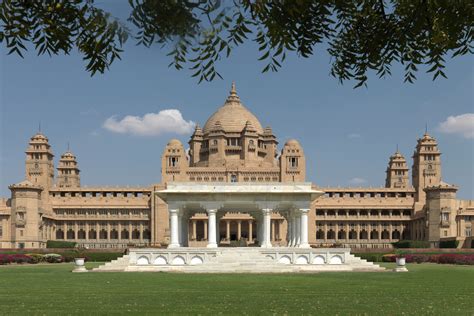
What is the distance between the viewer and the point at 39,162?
109 meters

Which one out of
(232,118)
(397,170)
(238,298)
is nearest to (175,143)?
(232,118)

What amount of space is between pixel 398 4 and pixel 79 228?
10434cm

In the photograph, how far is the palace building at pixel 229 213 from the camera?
3784 inches

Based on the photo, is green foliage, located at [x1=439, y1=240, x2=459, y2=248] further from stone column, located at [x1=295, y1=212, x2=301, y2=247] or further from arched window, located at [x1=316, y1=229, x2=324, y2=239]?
stone column, located at [x1=295, y1=212, x2=301, y2=247]

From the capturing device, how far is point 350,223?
109562mm

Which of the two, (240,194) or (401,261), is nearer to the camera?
(401,261)

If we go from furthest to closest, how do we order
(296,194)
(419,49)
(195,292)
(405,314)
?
(296,194) < (195,292) < (405,314) < (419,49)

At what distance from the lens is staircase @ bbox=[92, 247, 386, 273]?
135 feet

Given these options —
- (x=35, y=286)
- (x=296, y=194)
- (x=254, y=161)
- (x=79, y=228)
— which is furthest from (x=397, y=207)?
(x=35, y=286)

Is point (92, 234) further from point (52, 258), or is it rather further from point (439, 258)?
point (439, 258)

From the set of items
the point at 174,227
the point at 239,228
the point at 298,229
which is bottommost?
the point at 239,228

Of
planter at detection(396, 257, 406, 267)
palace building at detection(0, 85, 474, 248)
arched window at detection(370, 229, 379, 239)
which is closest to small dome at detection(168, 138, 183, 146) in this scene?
palace building at detection(0, 85, 474, 248)

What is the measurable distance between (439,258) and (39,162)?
75386 millimetres

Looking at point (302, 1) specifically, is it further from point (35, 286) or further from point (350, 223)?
point (350, 223)
